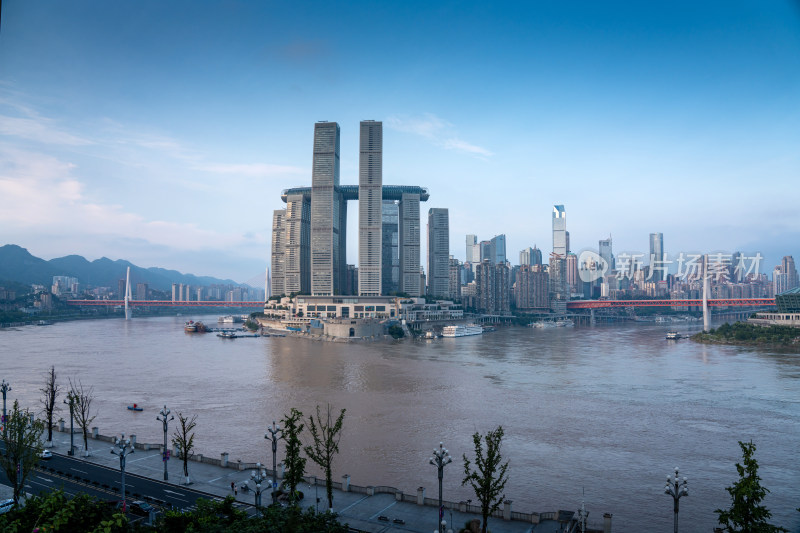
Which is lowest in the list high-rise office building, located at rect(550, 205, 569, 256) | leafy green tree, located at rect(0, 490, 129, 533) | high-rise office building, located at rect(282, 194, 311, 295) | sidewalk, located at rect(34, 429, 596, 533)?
sidewalk, located at rect(34, 429, 596, 533)

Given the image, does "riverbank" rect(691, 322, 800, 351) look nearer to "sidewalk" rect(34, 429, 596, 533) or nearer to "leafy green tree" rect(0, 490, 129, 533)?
"sidewalk" rect(34, 429, 596, 533)

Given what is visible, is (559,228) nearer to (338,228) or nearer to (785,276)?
(785,276)

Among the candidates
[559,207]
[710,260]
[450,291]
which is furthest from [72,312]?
[559,207]

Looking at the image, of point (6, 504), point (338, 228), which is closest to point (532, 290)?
point (338, 228)

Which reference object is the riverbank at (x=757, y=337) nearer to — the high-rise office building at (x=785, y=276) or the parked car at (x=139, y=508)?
the parked car at (x=139, y=508)

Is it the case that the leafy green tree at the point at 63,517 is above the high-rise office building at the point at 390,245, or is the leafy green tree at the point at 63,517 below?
below

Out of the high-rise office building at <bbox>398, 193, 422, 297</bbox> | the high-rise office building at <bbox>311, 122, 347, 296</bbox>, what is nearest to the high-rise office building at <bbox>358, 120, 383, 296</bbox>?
the high-rise office building at <bbox>311, 122, 347, 296</bbox>

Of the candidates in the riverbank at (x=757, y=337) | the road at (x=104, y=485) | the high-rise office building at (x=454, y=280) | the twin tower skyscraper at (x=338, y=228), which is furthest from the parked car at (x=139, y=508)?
the high-rise office building at (x=454, y=280)
